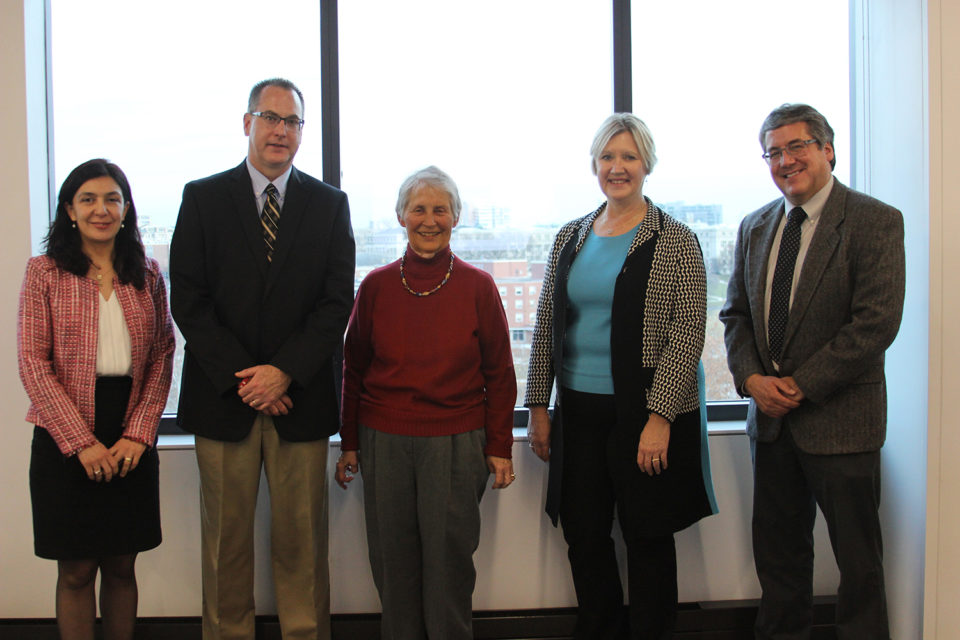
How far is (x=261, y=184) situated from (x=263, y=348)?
50cm

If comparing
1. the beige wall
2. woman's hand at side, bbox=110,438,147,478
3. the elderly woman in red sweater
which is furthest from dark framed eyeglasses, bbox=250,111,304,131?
the beige wall

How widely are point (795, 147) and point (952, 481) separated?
3.86 ft

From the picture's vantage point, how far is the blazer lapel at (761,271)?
2.05m

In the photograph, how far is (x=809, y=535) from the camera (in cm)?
208

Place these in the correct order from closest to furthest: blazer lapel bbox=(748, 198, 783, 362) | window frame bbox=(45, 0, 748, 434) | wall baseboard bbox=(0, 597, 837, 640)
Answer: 1. blazer lapel bbox=(748, 198, 783, 362)
2. wall baseboard bbox=(0, 597, 837, 640)
3. window frame bbox=(45, 0, 748, 434)

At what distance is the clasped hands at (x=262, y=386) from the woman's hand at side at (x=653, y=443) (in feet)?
3.39

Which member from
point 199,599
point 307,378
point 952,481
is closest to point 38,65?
point 307,378

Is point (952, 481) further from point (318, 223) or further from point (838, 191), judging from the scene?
point (318, 223)

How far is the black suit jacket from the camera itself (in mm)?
1894

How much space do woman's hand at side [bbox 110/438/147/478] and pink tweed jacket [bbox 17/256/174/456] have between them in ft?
0.07

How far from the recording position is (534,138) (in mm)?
2627

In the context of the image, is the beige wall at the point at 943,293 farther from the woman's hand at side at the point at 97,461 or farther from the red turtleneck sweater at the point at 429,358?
the woman's hand at side at the point at 97,461

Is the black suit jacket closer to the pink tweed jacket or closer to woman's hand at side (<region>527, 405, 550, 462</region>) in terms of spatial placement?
the pink tweed jacket

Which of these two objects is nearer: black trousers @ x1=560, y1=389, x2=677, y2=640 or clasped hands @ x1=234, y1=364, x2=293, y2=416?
clasped hands @ x1=234, y1=364, x2=293, y2=416
